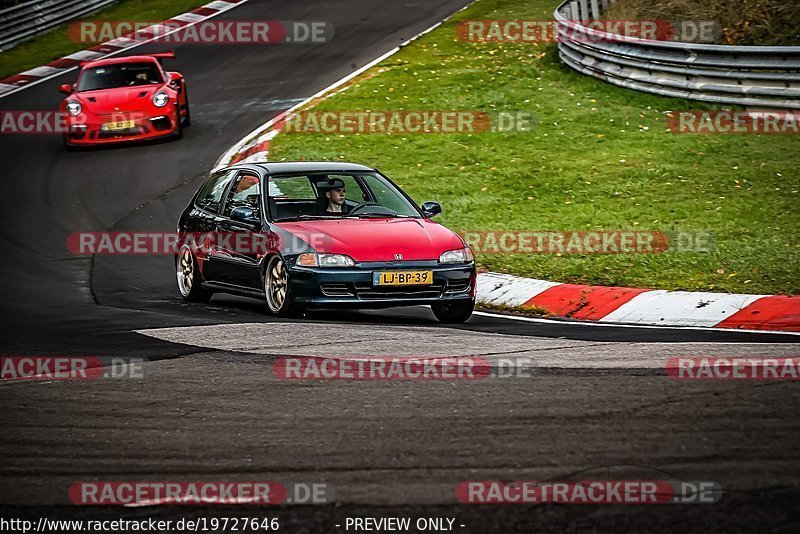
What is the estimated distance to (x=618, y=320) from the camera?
9977 mm

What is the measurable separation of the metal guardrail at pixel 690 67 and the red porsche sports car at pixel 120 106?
7009 mm

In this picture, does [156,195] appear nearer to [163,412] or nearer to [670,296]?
[670,296]

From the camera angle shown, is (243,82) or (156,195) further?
(243,82)

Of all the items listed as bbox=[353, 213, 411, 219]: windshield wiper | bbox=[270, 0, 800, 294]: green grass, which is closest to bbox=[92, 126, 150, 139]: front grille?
bbox=[270, 0, 800, 294]: green grass

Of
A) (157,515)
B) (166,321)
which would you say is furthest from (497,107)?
(157,515)

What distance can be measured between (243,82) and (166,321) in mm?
15554

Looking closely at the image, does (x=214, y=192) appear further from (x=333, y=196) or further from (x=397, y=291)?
(x=397, y=291)

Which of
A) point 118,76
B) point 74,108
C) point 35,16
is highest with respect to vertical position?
point 35,16

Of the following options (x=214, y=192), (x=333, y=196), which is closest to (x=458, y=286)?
(x=333, y=196)

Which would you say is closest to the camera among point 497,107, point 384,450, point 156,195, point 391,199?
point 384,450

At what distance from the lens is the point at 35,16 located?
1204 inches

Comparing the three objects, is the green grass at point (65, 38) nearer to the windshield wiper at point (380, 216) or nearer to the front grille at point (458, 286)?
the windshield wiper at point (380, 216)

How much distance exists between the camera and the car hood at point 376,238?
977cm

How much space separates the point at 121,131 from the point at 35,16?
1273cm
